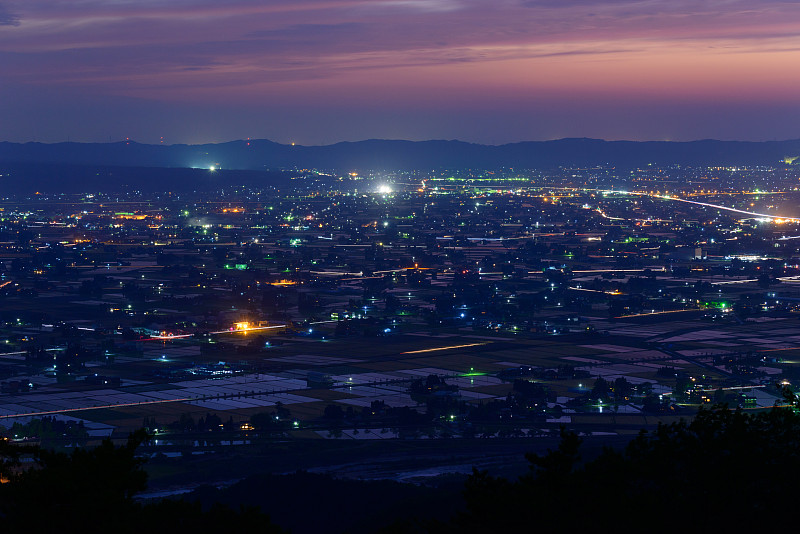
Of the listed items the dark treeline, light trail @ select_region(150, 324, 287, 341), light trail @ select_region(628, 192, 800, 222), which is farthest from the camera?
light trail @ select_region(628, 192, 800, 222)

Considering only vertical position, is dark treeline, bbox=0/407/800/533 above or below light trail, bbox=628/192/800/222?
above

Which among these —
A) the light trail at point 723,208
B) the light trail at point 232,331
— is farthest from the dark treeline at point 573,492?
the light trail at point 723,208

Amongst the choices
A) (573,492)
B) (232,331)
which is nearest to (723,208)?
(232,331)

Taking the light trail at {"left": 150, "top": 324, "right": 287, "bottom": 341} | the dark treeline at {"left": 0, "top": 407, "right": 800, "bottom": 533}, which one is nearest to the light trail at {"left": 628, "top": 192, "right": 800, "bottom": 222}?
the light trail at {"left": 150, "top": 324, "right": 287, "bottom": 341}

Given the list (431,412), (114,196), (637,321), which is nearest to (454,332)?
(637,321)

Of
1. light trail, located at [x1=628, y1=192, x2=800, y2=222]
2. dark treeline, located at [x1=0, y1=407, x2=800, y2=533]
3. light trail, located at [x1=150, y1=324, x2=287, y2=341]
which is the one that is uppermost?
dark treeline, located at [x1=0, y1=407, x2=800, y2=533]

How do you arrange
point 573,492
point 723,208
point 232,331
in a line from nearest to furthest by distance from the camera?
point 573,492, point 232,331, point 723,208

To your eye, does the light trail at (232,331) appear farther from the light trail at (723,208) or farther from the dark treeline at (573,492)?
the light trail at (723,208)

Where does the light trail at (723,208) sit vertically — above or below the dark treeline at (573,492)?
below

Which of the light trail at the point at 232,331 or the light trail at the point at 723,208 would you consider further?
the light trail at the point at 723,208

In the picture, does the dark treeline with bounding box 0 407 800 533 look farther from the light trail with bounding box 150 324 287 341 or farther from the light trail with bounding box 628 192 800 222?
the light trail with bounding box 628 192 800 222

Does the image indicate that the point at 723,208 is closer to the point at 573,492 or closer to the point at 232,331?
the point at 232,331
